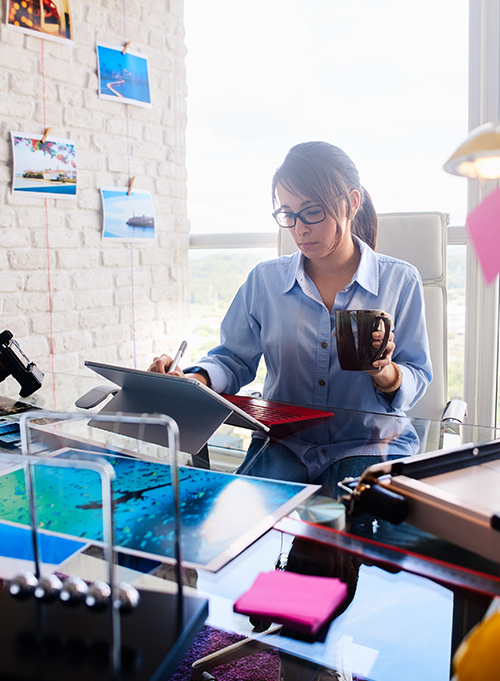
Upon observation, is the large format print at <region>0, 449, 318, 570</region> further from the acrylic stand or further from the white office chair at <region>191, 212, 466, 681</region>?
the white office chair at <region>191, 212, 466, 681</region>

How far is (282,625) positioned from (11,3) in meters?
2.36

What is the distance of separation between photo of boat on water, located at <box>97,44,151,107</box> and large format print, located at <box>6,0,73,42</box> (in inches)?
6.8

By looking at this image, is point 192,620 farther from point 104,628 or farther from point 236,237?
point 236,237

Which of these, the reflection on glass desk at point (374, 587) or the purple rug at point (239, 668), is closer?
the reflection on glass desk at point (374, 587)

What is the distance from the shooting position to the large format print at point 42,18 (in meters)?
2.19

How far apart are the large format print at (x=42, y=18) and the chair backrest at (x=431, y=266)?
1540 millimetres

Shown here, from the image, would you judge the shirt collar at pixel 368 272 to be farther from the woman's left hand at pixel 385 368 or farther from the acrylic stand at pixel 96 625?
the acrylic stand at pixel 96 625

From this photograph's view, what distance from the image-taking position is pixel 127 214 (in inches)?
106

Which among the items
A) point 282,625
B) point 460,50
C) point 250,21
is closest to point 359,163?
point 460,50

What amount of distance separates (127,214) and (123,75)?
60 cm

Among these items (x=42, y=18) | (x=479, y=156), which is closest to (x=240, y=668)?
(x=479, y=156)

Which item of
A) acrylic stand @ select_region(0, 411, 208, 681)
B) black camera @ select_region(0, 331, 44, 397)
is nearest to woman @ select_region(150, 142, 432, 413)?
black camera @ select_region(0, 331, 44, 397)

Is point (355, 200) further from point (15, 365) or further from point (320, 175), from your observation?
point (15, 365)

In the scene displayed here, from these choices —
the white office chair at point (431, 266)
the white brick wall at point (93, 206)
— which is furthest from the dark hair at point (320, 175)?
the white brick wall at point (93, 206)
